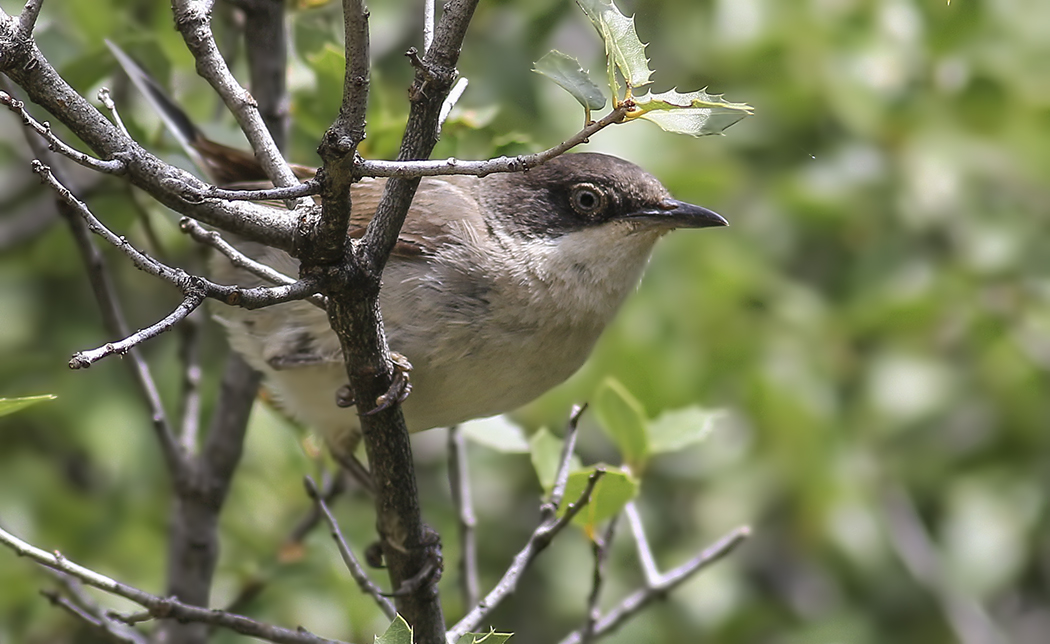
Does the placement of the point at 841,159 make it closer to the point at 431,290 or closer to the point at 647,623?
the point at 647,623

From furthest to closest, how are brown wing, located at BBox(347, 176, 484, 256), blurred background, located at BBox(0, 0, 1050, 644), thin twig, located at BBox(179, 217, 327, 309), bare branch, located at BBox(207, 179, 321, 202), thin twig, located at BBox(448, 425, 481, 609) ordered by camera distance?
blurred background, located at BBox(0, 0, 1050, 644) < thin twig, located at BBox(448, 425, 481, 609) < brown wing, located at BBox(347, 176, 484, 256) < thin twig, located at BBox(179, 217, 327, 309) < bare branch, located at BBox(207, 179, 321, 202)

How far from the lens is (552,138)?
16.1 feet

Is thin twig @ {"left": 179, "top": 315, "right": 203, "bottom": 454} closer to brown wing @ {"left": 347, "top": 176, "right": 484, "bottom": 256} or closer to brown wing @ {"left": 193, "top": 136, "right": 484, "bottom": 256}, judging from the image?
brown wing @ {"left": 193, "top": 136, "right": 484, "bottom": 256}

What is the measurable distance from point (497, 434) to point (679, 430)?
61cm

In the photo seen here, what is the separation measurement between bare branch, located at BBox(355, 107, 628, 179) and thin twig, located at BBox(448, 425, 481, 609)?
201 centimetres

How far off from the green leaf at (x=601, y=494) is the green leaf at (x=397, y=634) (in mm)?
1027

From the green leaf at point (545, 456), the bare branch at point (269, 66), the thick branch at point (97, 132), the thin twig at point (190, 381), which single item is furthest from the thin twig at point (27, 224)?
the thick branch at point (97, 132)

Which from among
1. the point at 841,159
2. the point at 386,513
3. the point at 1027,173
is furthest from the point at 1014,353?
the point at 386,513

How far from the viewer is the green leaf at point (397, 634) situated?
219 cm

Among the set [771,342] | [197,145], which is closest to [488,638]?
[197,145]

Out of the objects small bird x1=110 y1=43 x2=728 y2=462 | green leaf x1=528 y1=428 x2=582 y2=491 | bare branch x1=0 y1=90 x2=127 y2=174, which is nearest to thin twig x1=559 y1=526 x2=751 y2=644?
green leaf x1=528 y1=428 x2=582 y2=491

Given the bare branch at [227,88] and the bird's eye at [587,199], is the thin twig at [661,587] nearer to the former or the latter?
the bird's eye at [587,199]

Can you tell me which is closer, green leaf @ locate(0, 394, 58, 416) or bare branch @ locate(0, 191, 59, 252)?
green leaf @ locate(0, 394, 58, 416)

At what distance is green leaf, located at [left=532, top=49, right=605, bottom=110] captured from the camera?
2.14 metres
